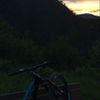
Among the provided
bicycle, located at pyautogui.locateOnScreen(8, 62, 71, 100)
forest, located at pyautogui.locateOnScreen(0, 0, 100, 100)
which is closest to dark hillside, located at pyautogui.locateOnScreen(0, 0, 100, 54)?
forest, located at pyautogui.locateOnScreen(0, 0, 100, 100)

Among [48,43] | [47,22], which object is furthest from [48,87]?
[47,22]

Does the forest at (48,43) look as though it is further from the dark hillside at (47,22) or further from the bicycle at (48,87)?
the bicycle at (48,87)

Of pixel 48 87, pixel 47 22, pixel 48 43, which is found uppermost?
pixel 47 22

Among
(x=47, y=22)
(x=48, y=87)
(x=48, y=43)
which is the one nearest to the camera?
(x=48, y=87)

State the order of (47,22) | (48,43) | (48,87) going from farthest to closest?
1. (47,22)
2. (48,43)
3. (48,87)

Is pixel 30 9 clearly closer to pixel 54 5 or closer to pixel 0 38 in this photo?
pixel 54 5

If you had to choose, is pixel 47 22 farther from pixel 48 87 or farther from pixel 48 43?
pixel 48 87

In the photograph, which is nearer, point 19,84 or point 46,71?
point 19,84

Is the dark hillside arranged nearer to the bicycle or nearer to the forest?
the forest

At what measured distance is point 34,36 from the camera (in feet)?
216

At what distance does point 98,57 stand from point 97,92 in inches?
452

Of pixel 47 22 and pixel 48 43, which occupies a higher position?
pixel 47 22

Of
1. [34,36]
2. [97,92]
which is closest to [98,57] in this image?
[97,92]

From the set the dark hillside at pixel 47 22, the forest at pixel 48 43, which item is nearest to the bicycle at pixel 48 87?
the forest at pixel 48 43
